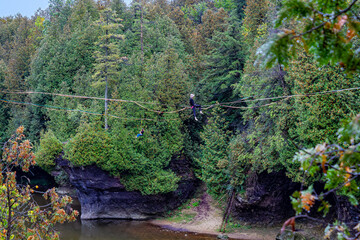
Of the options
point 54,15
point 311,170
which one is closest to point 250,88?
point 311,170

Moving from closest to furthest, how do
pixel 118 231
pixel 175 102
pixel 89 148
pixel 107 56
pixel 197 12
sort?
pixel 118 231, pixel 89 148, pixel 107 56, pixel 175 102, pixel 197 12

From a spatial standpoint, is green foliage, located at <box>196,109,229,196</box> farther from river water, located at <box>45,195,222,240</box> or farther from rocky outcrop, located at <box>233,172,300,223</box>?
river water, located at <box>45,195,222,240</box>

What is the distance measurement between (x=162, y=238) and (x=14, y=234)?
13.8 m

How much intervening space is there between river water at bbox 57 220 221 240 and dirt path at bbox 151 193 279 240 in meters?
0.76

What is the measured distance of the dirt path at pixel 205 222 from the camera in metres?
18.1

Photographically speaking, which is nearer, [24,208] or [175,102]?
[24,208]

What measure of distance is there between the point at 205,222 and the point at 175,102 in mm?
8613

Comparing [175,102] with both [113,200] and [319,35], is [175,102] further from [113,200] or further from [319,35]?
[319,35]

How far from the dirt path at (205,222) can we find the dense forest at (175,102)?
6.19 feet

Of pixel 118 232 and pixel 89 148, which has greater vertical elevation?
pixel 89 148

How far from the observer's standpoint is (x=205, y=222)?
20.5 metres

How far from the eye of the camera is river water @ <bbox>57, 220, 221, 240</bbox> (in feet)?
61.6

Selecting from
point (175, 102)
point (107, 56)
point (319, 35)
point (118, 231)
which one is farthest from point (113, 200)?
point (319, 35)

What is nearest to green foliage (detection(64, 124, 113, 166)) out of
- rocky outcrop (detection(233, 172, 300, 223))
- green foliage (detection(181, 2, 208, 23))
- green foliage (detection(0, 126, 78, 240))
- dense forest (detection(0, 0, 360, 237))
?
dense forest (detection(0, 0, 360, 237))
